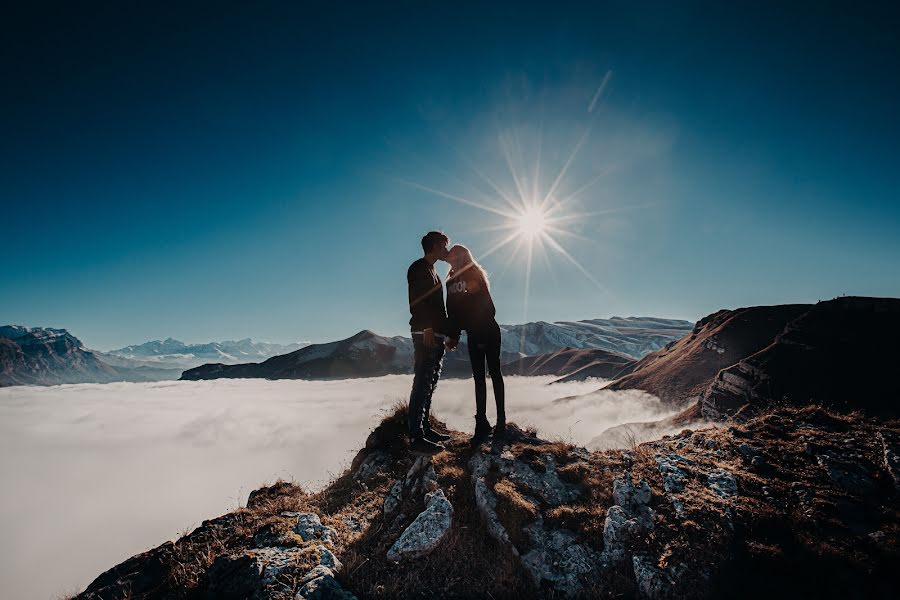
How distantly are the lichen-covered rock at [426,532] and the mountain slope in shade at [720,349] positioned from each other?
4527 centimetres

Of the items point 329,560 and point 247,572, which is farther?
point 329,560

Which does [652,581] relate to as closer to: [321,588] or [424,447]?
[321,588]

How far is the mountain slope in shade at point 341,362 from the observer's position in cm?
15388

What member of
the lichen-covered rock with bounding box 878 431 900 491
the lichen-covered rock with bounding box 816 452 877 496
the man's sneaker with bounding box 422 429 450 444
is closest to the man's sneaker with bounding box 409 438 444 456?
the man's sneaker with bounding box 422 429 450 444

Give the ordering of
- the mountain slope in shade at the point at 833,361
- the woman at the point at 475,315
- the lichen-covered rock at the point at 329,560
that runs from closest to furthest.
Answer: the lichen-covered rock at the point at 329,560, the woman at the point at 475,315, the mountain slope in shade at the point at 833,361

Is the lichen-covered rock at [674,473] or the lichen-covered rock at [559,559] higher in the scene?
the lichen-covered rock at [674,473]

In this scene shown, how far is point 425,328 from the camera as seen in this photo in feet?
21.0

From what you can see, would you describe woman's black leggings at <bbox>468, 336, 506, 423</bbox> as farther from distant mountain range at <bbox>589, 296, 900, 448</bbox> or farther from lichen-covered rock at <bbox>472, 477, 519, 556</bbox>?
distant mountain range at <bbox>589, 296, 900, 448</bbox>

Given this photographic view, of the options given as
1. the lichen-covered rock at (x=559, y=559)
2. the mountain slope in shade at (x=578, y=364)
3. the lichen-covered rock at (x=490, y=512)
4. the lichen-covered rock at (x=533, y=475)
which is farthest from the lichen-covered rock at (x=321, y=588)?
the mountain slope in shade at (x=578, y=364)

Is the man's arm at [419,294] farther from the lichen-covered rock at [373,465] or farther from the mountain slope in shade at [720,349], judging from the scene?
the mountain slope in shade at [720,349]

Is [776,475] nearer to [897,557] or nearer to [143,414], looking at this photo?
[897,557]

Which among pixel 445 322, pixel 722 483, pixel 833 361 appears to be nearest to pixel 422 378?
pixel 445 322

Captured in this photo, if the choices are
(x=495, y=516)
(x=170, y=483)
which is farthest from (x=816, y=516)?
(x=170, y=483)

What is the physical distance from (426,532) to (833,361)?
29.8 metres
